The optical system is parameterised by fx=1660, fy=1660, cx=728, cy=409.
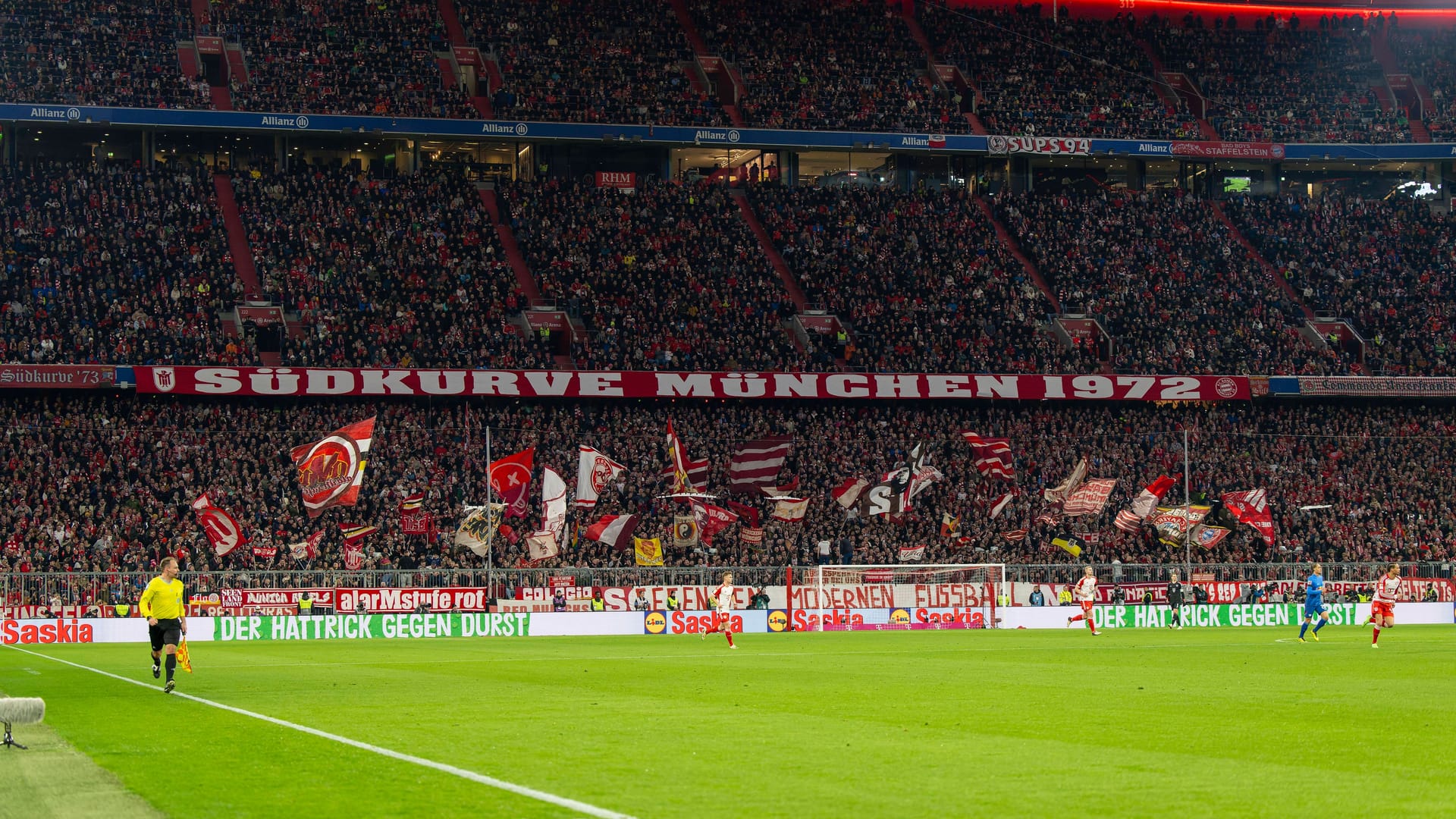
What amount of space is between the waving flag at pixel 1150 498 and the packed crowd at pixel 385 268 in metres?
22.6

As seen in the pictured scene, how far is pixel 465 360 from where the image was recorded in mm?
62656

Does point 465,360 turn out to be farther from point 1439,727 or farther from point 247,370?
point 1439,727

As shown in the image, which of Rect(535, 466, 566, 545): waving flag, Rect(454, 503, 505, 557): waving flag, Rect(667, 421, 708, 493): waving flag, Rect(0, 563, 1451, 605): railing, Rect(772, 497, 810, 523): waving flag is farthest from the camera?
Rect(772, 497, 810, 523): waving flag

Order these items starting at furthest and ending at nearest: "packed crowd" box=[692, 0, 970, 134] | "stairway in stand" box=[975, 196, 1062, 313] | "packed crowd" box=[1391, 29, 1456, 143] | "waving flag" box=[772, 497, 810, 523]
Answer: "packed crowd" box=[1391, 29, 1456, 143], "packed crowd" box=[692, 0, 970, 134], "stairway in stand" box=[975, 196, 1062, 313], "waving flag" box=[772, 497, 810, 523]

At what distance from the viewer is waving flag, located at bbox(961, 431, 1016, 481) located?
60.8 metres

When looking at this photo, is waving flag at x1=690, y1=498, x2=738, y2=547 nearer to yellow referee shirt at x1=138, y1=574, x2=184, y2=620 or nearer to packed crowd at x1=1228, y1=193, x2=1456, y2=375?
packed crowd at x1=1228, y1=193, x2=1456, y2=375

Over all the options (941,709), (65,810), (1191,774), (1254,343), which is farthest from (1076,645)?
(1254,343)

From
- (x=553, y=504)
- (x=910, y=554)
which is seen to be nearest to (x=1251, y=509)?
(x=910, y=554)

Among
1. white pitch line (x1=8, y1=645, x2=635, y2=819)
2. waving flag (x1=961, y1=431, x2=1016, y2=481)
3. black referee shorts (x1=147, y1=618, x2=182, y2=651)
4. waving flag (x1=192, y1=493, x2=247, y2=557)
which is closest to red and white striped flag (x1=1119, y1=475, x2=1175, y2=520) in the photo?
waving flag (x1=961, y1=431, x2=1016, y2=481)

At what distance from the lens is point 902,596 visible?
5372 centimetres

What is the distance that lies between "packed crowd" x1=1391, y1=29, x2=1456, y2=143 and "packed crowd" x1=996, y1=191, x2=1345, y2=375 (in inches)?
526

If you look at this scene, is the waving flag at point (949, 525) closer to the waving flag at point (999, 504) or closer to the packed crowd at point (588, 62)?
the waving flag at point (999, 504)

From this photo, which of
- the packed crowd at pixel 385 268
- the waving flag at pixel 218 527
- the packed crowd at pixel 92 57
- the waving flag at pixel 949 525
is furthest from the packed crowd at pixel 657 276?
the waving flag at pixel 218 527

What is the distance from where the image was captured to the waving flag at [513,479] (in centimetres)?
5194
